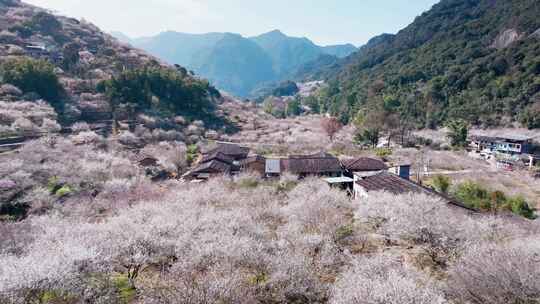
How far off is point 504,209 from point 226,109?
172ft

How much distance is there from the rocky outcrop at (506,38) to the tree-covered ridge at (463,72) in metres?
0.23

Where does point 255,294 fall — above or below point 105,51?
below

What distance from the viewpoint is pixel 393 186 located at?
2039 centimetres

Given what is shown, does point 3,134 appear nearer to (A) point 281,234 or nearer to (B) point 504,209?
(A) point 281,234

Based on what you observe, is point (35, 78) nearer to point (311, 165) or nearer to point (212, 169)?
point (212, 169)

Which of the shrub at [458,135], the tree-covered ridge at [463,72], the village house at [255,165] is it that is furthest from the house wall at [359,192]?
the tree-covered ridge at [463,72]

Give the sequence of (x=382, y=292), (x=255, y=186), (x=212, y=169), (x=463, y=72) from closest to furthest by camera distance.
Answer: (x=382, y=292)
(x=255, y=186)
(x=212, y=169)
(x=463, y=72)

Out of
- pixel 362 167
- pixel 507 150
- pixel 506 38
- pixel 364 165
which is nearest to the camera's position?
pixel 362 167

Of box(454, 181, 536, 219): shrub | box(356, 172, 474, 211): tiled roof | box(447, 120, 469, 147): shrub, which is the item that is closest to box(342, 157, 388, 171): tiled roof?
box(356, 172, 474, 211): tiled roof

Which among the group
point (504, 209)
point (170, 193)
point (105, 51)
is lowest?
point (504, 209)

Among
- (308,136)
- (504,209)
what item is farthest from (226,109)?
(504,209)

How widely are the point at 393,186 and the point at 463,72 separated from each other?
58.9m

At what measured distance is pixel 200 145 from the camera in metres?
39.5

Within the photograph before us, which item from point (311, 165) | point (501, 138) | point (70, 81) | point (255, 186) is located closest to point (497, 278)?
point (255, 186)
